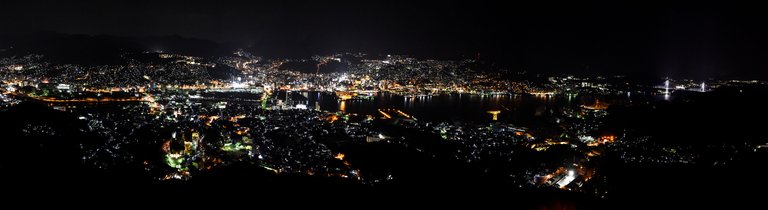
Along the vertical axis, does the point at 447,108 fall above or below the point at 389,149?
above

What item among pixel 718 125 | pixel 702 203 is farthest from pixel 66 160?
pixel 718 125

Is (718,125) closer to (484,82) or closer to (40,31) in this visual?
(484,82)

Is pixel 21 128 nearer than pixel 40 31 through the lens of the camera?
Yes

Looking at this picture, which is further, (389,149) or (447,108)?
(447,108)

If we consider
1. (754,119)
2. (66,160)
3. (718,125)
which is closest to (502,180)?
(66,160)

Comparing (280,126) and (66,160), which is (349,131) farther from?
(66,160)

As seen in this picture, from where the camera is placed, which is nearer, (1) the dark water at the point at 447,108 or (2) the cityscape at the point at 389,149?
(2) the cityscape at the point at 389,149

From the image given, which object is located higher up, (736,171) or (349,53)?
(349,53)

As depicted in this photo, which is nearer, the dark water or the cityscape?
the cityscape

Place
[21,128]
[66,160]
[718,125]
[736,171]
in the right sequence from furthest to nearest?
[718,125] → [21,128] → [66,160] → [736,171]

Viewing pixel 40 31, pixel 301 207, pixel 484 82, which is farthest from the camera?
pixel 40 31
